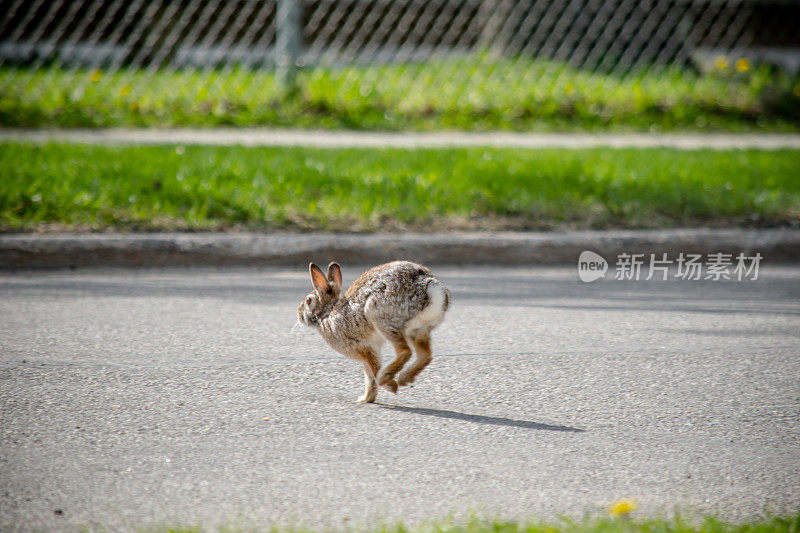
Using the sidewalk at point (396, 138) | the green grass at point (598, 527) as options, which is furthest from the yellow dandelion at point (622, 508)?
the sidewalk at point (396, 138)

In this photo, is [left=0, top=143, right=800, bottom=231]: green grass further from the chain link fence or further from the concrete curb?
the chain link fence

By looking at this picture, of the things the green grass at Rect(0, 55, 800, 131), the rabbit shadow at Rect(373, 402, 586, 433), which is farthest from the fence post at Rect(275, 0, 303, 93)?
the rabbit shadow at Rect(373, 402, 586, 433)

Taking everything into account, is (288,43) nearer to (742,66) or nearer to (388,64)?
(388,64)

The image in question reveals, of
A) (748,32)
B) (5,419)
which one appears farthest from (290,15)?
(748,32)

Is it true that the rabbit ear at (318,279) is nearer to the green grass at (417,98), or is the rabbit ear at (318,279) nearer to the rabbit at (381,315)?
the rabbit at (381,315)

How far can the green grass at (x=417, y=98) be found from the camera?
31.0 feet

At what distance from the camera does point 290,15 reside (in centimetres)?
948

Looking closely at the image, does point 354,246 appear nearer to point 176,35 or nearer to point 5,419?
point 5,419

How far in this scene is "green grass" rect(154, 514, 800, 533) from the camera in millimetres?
2470

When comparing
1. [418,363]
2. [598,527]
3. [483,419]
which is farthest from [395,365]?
[598,527]

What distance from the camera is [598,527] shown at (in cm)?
247

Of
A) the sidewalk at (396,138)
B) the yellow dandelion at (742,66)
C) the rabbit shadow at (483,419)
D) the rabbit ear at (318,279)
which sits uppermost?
the yellow dandelion at (742,66)

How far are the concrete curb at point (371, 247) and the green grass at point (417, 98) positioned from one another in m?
3.64

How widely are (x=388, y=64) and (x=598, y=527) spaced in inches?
377
